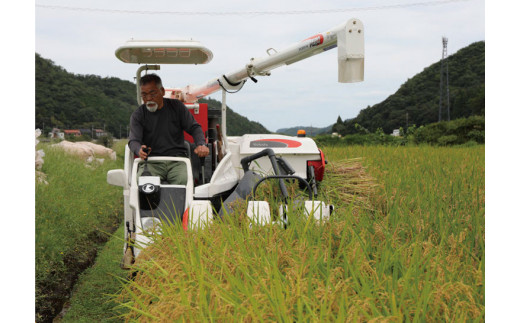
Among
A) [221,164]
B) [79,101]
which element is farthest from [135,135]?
[79,101]

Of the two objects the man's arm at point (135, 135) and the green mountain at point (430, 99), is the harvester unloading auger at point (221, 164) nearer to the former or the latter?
the man's arm at point (135, 135)

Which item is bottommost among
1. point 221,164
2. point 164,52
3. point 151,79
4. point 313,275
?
point 313,275

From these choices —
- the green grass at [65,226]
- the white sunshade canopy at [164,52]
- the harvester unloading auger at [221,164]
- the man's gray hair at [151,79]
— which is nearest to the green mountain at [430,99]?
the green grass at [65,226]

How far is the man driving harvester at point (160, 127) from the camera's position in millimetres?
4590

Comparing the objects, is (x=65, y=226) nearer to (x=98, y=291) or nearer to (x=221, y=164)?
(x=98, y=291)

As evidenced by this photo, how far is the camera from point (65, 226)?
19.8 feet

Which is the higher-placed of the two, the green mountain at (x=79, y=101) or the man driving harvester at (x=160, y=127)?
the green mountain at (x=79, y=101)

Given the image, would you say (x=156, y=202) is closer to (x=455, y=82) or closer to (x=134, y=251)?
(x=134, y=251)

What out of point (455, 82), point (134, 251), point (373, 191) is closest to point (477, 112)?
point (455, 82)

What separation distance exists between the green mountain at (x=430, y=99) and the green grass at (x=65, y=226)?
32542 mm

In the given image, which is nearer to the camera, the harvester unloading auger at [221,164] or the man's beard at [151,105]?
the harvester unloading auger at [221,164]

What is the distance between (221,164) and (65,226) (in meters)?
2.75

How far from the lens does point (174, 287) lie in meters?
2.33

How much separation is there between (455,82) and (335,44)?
5387 cm
